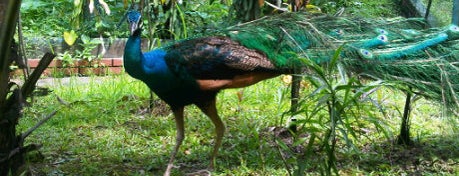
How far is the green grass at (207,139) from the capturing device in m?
3.90

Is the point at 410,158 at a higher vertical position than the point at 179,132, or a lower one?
lower

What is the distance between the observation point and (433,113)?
5121mm

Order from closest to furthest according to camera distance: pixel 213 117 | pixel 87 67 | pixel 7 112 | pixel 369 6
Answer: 1. pixel 7 112
2. pixel 213 117
3. pixel 87 67
4. pixel 369 6

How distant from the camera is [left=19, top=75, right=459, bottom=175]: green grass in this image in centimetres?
390

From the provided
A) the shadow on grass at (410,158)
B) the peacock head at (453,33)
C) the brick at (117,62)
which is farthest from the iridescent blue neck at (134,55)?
the brick at (117,62)

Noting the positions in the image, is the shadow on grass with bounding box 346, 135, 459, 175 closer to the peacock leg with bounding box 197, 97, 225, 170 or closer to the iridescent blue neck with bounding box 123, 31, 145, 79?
the peacock leg with bounding box 197, 97, 225, 170

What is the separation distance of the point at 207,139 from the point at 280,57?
3.63 feet

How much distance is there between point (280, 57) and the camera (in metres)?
3.81

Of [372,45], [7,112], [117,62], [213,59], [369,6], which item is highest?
[369,6]

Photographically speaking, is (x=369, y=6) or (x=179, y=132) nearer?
(x=179, y=132)

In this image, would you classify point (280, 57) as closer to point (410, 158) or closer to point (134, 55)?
point (134, 55)

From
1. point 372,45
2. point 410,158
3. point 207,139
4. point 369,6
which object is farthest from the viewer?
Result: point 369,6

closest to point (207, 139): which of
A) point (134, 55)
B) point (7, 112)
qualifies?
point (134, 55)

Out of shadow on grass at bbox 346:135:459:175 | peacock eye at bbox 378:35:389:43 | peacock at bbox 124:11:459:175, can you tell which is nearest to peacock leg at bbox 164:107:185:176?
peacock at bbox 124:11:459:175
